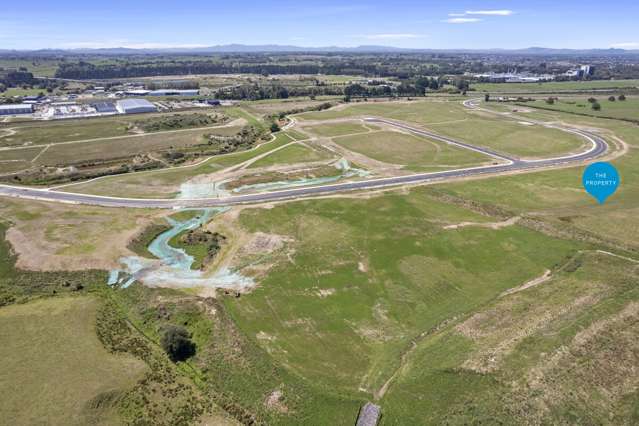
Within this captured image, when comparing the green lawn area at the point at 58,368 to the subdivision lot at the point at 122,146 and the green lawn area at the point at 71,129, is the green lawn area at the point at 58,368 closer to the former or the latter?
the subdivision lot at the point at 122,146

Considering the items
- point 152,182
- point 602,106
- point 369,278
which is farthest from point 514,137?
point 152,182

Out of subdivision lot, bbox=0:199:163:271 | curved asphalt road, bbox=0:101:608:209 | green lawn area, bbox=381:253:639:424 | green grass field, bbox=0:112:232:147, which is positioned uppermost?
green grass field, bbox=0:112:232:147

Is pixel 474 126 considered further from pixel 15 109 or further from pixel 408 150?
pixel 15 109

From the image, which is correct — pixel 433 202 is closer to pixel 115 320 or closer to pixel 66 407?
pixel 115 320

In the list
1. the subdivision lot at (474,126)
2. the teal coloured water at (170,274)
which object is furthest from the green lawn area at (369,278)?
the subdivision lot at (474,126)

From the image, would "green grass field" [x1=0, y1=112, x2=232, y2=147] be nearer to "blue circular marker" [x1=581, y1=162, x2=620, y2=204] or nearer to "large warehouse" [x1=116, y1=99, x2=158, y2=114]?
"large warehouse" [x1=116, y1=99, x2=158, y2=114]

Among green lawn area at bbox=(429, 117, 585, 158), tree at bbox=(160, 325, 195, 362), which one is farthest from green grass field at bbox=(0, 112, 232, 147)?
tree at bbox=(160, 325, 195, 362)
